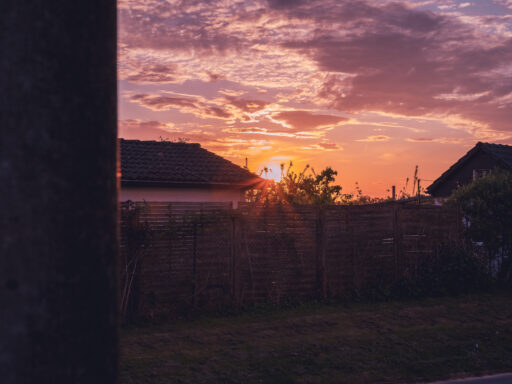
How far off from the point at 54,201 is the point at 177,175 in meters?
17.3

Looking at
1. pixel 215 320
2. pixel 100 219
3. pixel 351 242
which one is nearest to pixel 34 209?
pixel 100 219

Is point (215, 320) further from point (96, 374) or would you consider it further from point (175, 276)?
point (96, 374)

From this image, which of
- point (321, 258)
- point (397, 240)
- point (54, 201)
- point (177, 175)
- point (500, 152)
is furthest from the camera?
point (500, 152)

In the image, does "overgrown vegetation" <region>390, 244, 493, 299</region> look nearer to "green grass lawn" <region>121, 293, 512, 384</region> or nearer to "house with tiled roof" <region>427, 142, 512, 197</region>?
"green grass lawn" <region>121, 293, 512, 384</region>

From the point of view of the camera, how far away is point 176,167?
62.8ft

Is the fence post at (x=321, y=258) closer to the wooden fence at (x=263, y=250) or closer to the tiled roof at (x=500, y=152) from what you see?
the wooden fence at (x=263, y=250)

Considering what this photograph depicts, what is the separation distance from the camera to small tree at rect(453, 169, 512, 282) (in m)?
14.9

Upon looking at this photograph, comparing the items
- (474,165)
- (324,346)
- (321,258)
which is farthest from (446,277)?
(474,165)

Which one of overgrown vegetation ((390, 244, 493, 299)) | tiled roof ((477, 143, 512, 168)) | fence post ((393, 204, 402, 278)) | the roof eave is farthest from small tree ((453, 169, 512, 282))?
tiled roof ((477, 143, 512, 168))

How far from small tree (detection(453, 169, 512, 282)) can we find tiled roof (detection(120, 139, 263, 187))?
26.4 ft

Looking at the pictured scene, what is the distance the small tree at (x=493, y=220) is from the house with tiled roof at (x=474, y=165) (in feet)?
59.0

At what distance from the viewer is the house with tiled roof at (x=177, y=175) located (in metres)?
17.7

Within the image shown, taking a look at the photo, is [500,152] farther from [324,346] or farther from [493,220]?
[324,346]

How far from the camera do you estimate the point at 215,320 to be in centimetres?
1069
